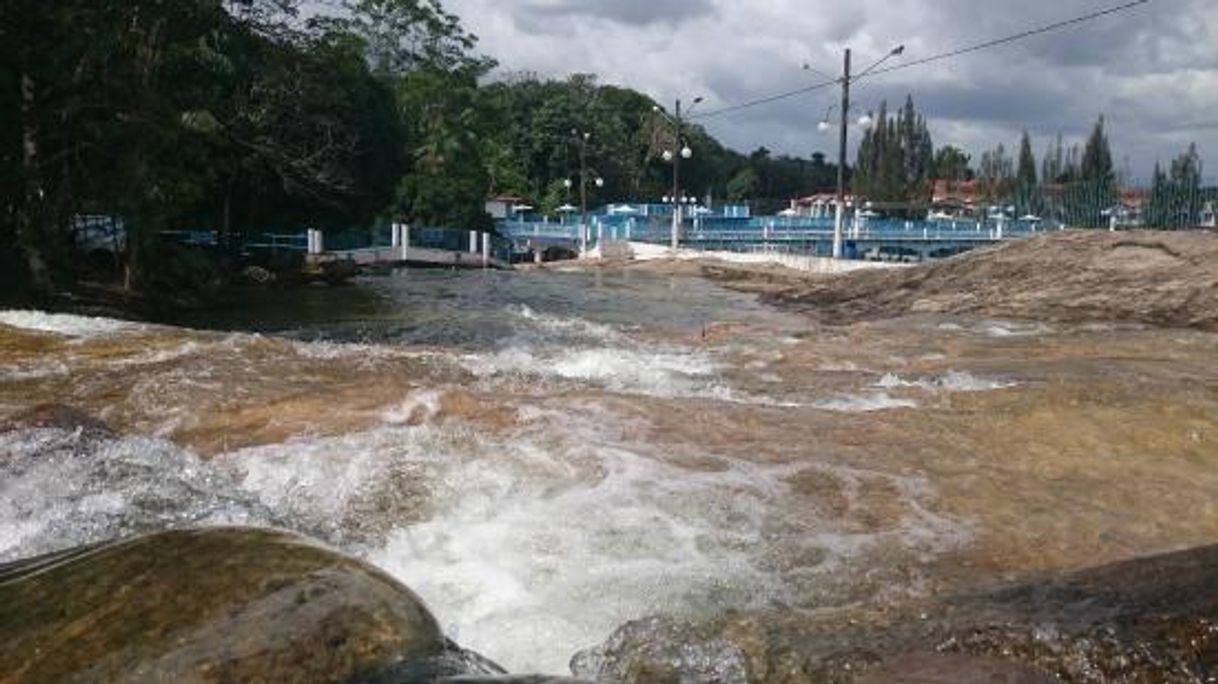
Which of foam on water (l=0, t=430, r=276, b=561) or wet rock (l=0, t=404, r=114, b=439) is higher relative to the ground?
wet rock (l=0, t=404, r=114, b=439)

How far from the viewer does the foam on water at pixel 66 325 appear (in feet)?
42.2

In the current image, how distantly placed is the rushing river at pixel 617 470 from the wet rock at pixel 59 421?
15 cm

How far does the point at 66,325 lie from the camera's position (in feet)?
45.5

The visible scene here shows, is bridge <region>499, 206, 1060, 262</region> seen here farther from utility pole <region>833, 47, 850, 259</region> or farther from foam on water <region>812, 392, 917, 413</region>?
foam on water <region>812, 392, 917, 413</region>

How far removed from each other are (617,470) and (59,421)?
3640mm

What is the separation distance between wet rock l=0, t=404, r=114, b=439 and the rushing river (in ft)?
0.48

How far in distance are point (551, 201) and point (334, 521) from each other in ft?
239

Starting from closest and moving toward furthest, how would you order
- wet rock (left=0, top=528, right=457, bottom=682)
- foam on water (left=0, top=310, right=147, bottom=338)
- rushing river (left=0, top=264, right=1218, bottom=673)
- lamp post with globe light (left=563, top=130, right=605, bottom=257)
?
wet rock (left=0, top=528, right=457, bottom=682), rushing river (left=0, top=264, right=1218, bottom=673), foam on water (left=0, top=310, right=147, bottom=338), lamp post with globe light (left=563, top=130, right=605, bottom=257)

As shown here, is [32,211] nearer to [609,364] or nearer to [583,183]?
[609,364]

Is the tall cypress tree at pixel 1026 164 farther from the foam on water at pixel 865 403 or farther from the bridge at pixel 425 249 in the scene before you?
the foam on water at pixel 865 403

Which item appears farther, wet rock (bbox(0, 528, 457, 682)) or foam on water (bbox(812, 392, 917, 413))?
foam on water (bbox(812, 392, 917, 413))

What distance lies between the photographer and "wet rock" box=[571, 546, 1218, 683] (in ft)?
11.5

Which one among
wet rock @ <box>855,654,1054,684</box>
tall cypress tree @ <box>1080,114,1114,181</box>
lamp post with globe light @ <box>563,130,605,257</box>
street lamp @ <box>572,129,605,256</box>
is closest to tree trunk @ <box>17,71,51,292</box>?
wet rock @ <box>855,654,1054,684</box>

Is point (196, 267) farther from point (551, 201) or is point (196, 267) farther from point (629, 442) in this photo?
point (551, 201)
